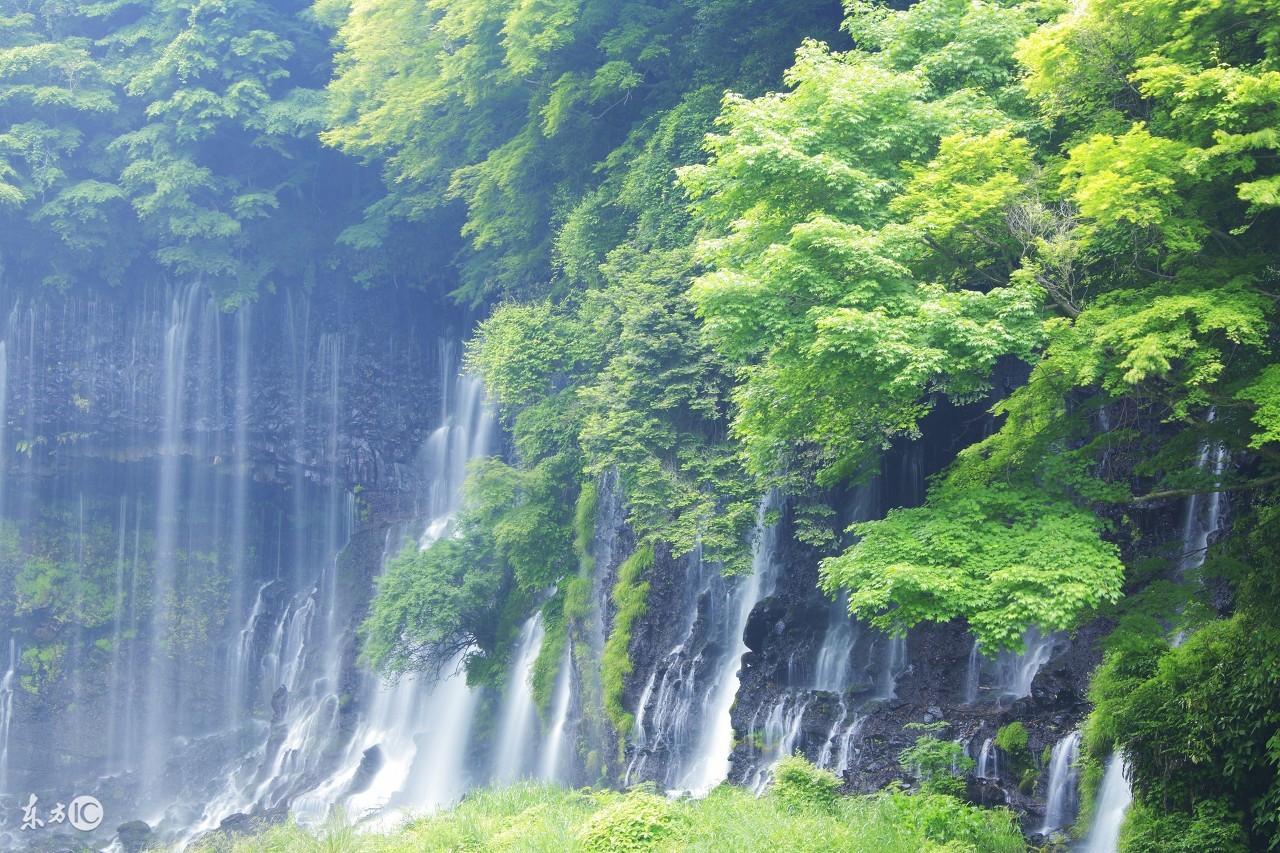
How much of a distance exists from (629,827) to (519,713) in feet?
41.0

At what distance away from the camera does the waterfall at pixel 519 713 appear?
23297 mm

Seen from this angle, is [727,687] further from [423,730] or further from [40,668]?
[40,668]

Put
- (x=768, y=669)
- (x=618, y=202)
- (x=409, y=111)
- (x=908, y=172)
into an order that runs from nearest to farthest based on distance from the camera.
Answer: (x=908, y=172) → (x=768, y=669) → (x=618, y=202) → (x=409, y=111)

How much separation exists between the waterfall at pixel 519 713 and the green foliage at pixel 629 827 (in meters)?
11.2

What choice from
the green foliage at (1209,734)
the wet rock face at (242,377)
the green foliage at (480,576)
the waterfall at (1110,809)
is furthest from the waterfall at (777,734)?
the wet rock face at (242,377)

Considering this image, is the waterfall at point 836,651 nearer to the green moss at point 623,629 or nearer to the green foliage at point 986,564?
the green moss at point 623,629

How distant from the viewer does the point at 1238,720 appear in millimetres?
9203

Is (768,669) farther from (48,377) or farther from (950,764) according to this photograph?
(48,377)

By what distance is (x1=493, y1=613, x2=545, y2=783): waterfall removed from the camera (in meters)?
23.3

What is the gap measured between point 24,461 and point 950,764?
3012 centimetres

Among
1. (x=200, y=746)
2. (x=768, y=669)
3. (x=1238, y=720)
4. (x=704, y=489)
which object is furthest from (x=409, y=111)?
(x=1238, y=720)

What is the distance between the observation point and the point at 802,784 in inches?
526

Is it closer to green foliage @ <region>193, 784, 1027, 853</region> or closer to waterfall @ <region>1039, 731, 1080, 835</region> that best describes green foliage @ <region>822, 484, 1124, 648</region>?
green foliage @ <region>193, 784, 1027, 853</region>

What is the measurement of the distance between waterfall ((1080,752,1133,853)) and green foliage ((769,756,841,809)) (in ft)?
9.08
